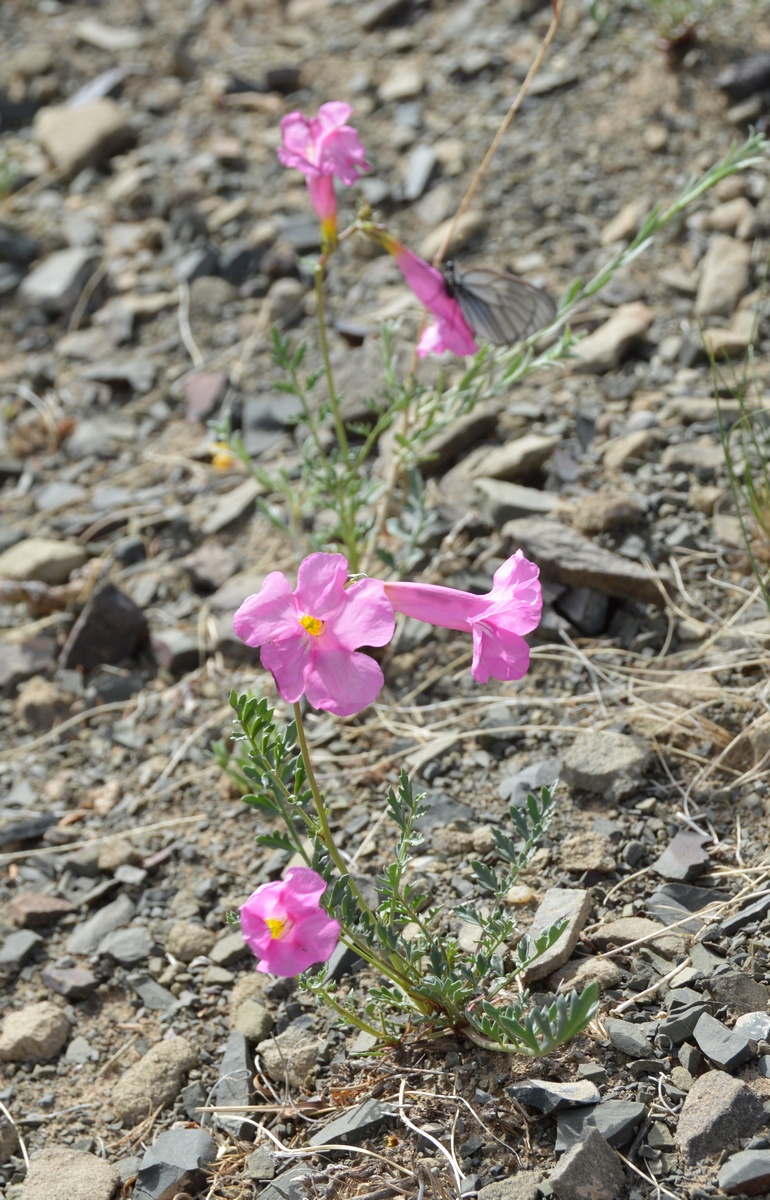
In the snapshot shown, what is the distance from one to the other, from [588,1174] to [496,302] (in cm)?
196

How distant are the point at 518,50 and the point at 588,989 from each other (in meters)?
4.69

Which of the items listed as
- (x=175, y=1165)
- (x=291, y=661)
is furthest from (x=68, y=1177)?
(x=291, y=661)

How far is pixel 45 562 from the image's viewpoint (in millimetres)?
4008

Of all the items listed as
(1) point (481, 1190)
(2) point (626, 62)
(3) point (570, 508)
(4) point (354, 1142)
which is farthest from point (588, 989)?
(2) point (626, 62)

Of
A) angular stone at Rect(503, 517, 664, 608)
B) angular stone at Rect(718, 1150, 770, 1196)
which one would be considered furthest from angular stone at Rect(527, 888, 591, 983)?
angular stone at Rect(503, 517, 664, 608)

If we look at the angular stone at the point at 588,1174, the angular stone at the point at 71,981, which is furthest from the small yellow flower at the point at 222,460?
the angular stone at the point at 588,1174

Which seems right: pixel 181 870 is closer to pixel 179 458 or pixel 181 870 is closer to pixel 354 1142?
pixel 354 1142

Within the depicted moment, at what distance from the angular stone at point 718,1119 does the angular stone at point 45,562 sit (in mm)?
2783

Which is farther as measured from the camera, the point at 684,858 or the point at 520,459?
the point at 520,459

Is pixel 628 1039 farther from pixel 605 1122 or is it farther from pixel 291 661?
pixel 291 661

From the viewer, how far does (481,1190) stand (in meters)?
2.00

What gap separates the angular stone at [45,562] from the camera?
158 inches

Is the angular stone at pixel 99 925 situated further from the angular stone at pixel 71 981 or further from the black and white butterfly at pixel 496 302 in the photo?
the black and white butterfly at pixel 496 302

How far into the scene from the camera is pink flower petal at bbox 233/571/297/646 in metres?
1.91
